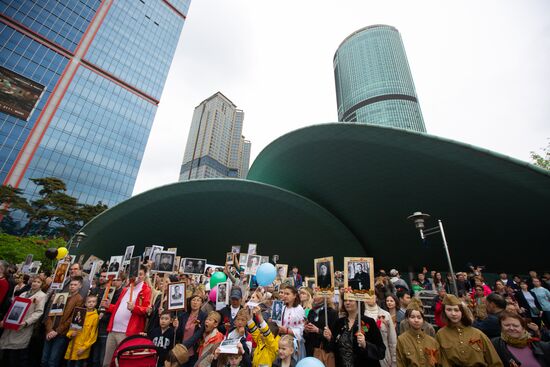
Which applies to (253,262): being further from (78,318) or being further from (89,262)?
(89,262)

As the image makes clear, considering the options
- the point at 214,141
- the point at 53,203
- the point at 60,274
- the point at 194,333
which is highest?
the point at 214,141

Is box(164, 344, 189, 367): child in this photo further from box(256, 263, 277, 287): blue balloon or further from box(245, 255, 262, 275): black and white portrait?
box(245, 255, 262, 275): black and white portrait

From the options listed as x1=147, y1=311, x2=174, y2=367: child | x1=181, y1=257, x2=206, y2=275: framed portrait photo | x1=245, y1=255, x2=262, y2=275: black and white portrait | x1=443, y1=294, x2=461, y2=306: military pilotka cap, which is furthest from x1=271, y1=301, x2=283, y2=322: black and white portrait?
x1=181, y1=257, x2=206, y2=275: framed portrait photo

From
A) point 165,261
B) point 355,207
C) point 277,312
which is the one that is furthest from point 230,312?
point 355,207

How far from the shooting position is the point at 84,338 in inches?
190

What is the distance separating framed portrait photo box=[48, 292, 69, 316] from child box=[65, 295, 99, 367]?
1.70ft

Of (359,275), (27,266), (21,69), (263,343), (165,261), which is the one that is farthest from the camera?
(21,69)

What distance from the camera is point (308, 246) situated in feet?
74.6

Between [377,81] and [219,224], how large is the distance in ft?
295

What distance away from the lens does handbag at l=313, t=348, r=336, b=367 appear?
369cm

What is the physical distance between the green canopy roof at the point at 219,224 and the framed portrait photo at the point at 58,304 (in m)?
14.3

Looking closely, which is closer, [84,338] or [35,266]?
[84,338]

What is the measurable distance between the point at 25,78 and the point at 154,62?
32385 mm

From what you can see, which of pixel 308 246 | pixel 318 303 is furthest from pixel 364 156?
pixel 318 303
